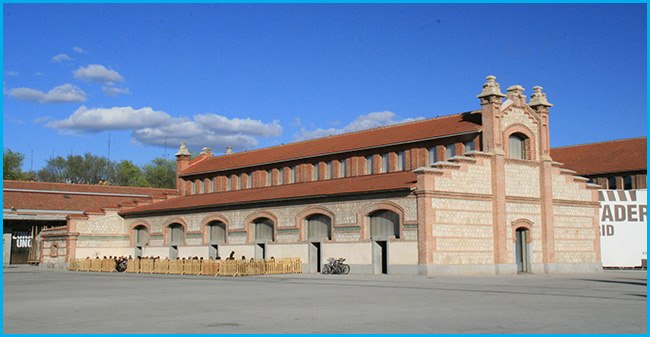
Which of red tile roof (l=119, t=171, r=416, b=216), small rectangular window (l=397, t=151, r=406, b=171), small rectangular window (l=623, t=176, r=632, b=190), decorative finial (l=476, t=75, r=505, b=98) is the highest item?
decorative finial (l=476, t=75, r=505, b=98)

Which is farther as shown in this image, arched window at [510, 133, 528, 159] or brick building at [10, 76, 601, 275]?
arched window at [510, 133, 528, 159]

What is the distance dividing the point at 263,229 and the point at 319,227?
5.32 metres

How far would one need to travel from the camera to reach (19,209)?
61656mm

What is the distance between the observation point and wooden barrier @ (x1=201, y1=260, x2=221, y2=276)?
4047 centimetres

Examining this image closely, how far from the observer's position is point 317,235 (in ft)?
140

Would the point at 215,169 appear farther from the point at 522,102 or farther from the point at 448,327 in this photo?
the point at 448,327

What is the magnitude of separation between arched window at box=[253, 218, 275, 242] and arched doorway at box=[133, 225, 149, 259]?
43.7 feet

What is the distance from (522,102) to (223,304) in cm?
2842

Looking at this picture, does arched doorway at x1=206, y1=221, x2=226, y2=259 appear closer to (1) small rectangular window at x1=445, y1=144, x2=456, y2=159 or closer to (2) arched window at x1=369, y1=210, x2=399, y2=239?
(2) arched window at x1=369, y1=210, x2=399, y2=239

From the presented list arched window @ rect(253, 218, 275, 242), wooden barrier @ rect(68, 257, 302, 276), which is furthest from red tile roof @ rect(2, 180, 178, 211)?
arched window @ rect(253, 218, 275, 242)

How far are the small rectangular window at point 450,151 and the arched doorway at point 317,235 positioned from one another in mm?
8030

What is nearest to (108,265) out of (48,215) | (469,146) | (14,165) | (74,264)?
(74,264)

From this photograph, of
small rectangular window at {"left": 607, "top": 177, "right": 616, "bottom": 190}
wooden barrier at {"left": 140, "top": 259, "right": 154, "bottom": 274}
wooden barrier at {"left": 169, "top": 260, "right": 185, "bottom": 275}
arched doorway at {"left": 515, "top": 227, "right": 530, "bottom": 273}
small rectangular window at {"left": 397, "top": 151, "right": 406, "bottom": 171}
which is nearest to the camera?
arched doorway at {"left": 515, "top": 227, "right": 530, "bottom": 273}

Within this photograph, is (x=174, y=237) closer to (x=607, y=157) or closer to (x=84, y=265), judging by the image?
(x=84, y=265)
